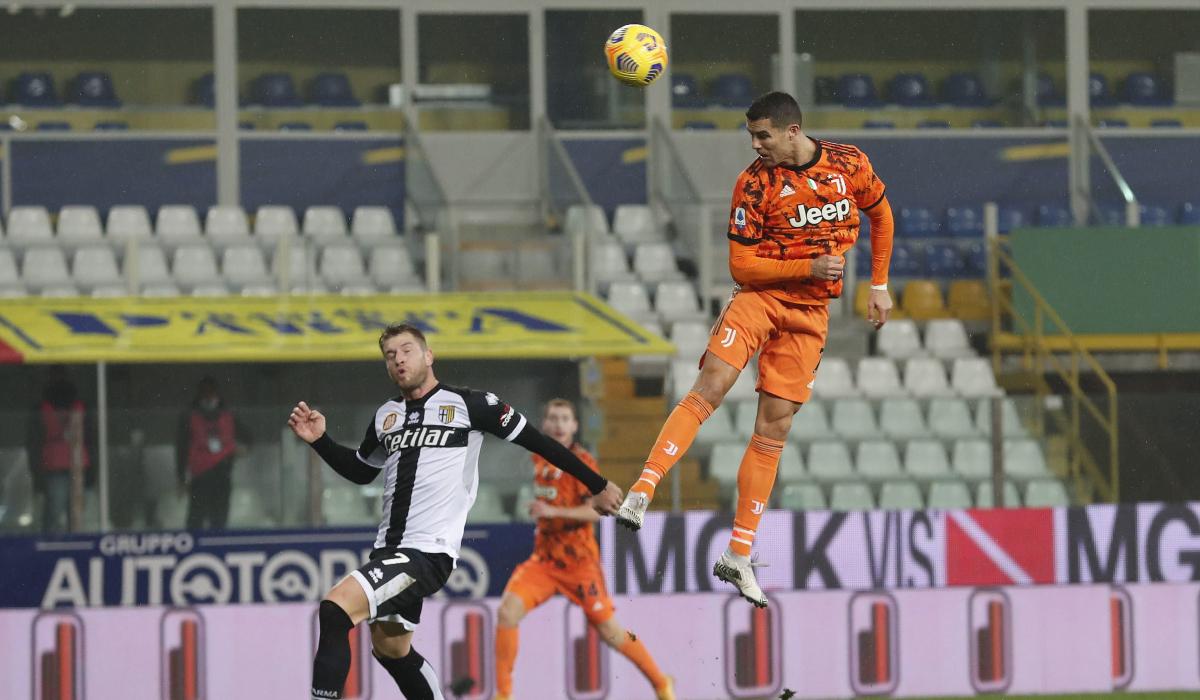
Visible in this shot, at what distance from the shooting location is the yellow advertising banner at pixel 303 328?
43.8 ft

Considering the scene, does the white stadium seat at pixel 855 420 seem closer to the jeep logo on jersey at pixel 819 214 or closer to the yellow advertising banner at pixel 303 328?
the yellow advertising banner at pixel 303 328

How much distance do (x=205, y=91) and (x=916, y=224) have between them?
24.6 ft

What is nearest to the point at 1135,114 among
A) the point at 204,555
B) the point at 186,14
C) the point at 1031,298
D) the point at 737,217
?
the point at 1031,298

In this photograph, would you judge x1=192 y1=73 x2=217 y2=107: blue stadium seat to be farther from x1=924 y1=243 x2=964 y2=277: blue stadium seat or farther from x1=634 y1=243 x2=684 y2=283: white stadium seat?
x1=924 y1=243 x2=964 y2=277: blue stadium seat

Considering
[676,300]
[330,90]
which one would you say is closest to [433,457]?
[676,300]

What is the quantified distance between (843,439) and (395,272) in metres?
5.34

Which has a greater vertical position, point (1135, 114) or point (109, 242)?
point (1135, 114)

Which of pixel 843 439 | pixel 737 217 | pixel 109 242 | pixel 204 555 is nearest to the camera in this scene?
pixel 737 217

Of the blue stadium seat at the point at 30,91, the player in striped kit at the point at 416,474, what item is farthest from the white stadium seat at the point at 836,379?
the blue stadium seat at the point at 30,91

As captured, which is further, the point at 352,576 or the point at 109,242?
the point at 109,242

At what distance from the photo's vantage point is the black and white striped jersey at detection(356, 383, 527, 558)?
25.2ft

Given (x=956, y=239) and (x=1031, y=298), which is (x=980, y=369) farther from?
(x=956, y=239)

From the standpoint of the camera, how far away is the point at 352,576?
7.47 meters

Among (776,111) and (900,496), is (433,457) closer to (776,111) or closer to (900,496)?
(776,111)
